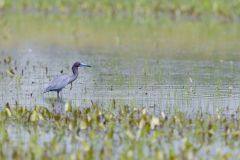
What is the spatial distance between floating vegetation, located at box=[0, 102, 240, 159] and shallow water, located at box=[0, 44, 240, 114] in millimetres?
1125

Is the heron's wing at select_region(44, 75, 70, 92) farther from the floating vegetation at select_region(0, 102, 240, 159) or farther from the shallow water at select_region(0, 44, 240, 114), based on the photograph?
the floating vegetation at select_region(0, 102, 240, 159)

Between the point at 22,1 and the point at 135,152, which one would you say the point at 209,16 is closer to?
the point at 22,1

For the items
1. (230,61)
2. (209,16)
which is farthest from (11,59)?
(209,16)

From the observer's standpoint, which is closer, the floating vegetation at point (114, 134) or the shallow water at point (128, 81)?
the floating vegetation at point (114, 134)

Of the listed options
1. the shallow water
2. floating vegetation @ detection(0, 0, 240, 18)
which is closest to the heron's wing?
the shallow water

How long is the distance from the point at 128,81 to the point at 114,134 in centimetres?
456

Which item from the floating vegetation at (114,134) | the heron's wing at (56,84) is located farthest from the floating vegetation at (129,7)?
the floating vegetation at (114,134)

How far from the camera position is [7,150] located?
8.97 m

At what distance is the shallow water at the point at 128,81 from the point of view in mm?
12219

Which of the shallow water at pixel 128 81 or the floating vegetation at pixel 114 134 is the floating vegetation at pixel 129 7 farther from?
the floating vegetation at pixel 114 134

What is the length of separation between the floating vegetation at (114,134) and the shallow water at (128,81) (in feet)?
3.69

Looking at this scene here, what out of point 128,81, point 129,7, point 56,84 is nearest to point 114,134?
point 56,84

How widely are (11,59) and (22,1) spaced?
39.8ft

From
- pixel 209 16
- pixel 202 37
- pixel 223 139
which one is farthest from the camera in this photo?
pixel 209 16
